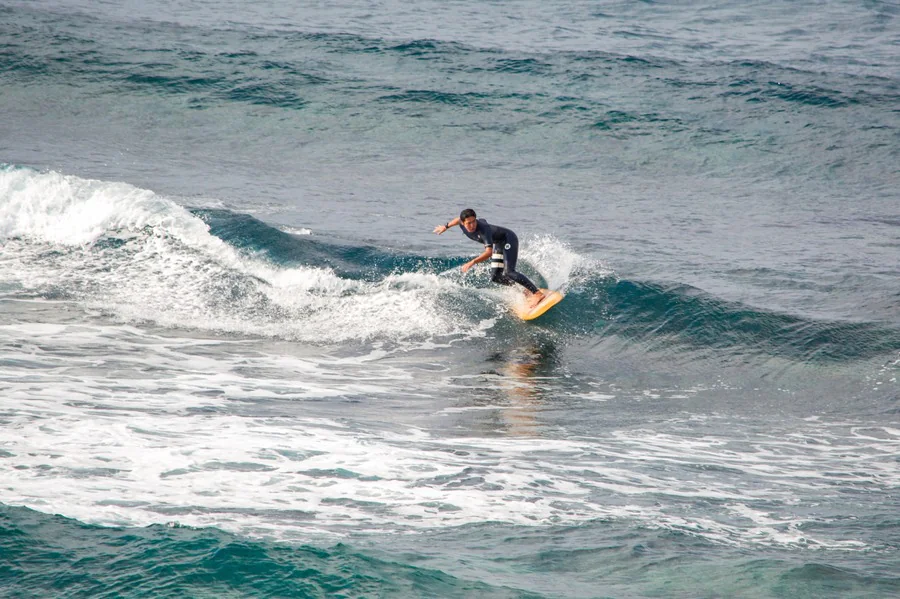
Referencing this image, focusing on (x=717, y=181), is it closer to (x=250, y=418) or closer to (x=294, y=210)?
(x=294, y=210)

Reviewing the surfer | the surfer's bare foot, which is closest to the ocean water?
the surfer's bare foot

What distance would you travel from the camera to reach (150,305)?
1188cm

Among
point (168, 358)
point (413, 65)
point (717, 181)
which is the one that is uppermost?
point (413, 65)

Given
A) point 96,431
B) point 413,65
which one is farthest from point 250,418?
point 413,65

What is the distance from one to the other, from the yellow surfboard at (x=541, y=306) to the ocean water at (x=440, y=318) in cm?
→ 26

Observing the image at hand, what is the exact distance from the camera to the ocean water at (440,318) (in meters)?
5.52

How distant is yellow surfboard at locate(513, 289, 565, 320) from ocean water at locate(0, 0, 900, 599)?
26 cm

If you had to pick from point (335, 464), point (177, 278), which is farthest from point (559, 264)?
point (335, 464)

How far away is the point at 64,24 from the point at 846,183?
24.5 m

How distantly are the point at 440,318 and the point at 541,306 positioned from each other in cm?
137

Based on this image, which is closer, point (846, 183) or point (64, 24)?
Answer: point (846, 183)

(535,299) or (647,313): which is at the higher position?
(535,299)

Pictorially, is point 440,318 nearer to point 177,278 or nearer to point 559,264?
point 559,264

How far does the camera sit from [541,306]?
12195mm
